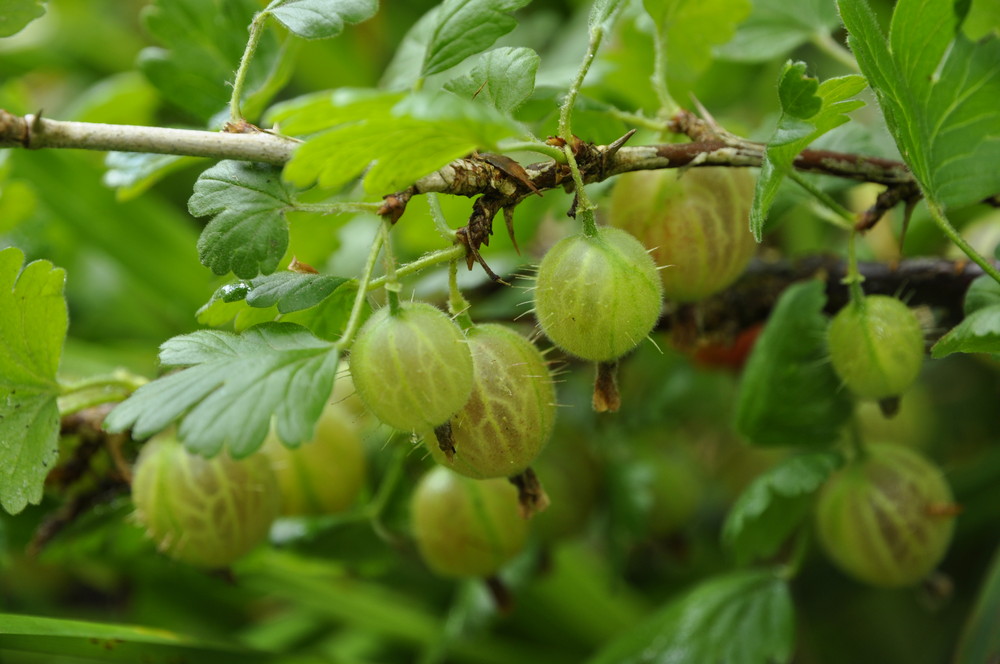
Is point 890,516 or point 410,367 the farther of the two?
point 890,516

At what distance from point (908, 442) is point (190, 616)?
43.2 inches

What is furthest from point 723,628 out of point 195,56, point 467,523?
point 195,56

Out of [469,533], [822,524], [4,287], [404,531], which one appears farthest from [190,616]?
[822,524]

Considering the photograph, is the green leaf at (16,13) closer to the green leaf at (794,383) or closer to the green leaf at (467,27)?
the green leaf at (467,27)

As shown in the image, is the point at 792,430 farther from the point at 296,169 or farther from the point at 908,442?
the point at 296,169

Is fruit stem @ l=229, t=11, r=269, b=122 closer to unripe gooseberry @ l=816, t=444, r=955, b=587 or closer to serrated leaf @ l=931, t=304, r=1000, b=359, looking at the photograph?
serrated leaf @ l=931, t=304, r=1000, b=359

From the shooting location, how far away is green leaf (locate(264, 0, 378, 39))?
2.12 ft

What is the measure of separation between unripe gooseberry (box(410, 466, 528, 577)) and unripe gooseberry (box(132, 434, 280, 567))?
0.64 ft

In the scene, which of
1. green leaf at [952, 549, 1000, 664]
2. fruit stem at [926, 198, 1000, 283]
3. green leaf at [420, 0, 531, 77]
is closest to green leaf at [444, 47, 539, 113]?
green leaf at [420, 0, 531, 77]

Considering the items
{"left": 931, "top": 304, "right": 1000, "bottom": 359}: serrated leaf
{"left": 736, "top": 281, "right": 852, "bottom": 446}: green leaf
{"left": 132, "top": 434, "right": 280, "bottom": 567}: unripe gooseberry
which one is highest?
{"left": 931, "top": 304, "right": 1000, "bottom": 359}: serrated leaf

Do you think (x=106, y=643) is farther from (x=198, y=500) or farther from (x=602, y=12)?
(x=602, y=12)

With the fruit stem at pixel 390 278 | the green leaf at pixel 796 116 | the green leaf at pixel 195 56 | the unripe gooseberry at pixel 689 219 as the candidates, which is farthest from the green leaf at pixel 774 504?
the green leaf at pixel 195 56

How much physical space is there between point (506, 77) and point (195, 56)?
1.62 ft

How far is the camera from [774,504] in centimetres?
88
